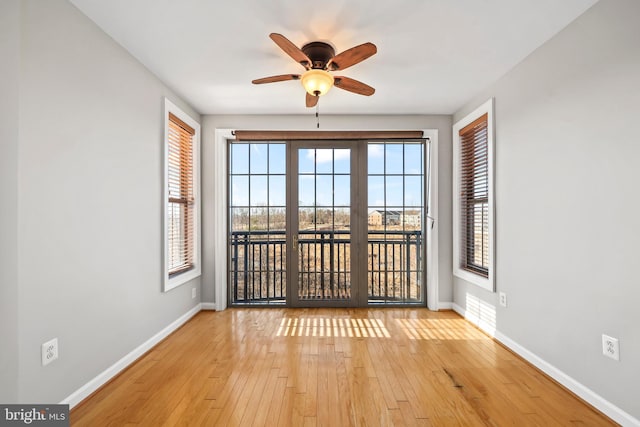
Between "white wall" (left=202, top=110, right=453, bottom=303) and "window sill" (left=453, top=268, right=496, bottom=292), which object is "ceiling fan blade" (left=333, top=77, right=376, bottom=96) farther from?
"window sill" (left=453, top=268, right=496, bottom=292)

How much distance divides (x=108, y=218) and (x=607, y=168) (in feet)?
11.1

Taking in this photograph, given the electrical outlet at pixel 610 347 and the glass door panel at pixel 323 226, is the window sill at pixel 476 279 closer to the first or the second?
the electrical outlet at pixel 610 347

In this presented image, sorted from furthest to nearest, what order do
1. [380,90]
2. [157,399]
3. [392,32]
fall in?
[380,90] < [392,32] < [157,399]

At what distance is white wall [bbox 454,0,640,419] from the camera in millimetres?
1782

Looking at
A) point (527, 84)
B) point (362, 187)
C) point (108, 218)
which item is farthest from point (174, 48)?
point (527, 84)

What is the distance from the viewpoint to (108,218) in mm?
2311

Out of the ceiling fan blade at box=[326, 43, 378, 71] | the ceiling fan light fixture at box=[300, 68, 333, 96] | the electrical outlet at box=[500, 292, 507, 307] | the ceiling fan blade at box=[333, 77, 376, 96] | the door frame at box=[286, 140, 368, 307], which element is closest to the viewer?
the ceiling fan blade at box=[326, 43, 378, 71]

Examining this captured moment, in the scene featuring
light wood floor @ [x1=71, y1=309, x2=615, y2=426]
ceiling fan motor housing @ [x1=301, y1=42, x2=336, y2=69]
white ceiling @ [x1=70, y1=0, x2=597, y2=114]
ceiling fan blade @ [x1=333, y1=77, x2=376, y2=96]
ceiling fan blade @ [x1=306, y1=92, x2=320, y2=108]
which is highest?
white ceiling @ [x1=70, y1=0, x2=597, y2=114]

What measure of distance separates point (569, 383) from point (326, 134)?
3313 mm

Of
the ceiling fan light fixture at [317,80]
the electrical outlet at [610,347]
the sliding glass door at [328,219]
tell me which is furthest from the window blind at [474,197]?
the ceiling fan light fixture at [317,80]

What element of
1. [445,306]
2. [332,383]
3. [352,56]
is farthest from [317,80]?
[445,306]

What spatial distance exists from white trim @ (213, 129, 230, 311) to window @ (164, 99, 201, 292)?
22cm

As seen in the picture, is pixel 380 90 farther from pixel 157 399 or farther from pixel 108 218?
pixel 157 399

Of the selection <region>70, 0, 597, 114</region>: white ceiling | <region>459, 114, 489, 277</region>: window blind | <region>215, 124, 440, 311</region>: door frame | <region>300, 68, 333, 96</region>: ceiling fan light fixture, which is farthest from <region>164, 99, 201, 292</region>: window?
<region>459, 114, 489, 277</region>: window blind
